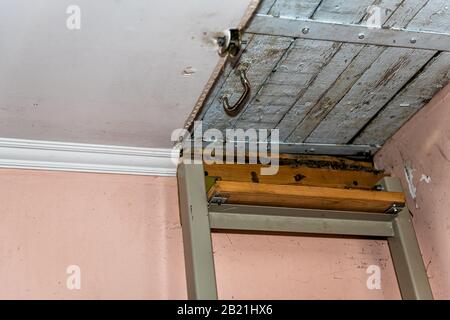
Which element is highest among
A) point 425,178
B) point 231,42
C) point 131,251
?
point 231,42

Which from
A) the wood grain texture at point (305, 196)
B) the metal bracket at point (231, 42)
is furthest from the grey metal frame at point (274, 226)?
the metal bracket at point (231, 42)

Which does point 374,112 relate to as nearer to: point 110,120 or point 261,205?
point 261,205

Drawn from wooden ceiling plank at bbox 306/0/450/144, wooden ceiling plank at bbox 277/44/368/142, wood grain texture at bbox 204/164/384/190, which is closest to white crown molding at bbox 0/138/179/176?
wood grain texture at bbox 204/164/384/190

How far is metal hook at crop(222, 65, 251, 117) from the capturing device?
1.23 metres

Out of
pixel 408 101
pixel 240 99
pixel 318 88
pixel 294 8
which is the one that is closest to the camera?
pixel 294 8

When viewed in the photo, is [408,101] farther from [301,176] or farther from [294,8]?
[294,8]

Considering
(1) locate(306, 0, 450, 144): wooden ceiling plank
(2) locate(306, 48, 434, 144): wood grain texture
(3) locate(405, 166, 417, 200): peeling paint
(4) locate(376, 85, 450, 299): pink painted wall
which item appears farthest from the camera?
(3) locate(405, 166, 417, 200): peeling paint

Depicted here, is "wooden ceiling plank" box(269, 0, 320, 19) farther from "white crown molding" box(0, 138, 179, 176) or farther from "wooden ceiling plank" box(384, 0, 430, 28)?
"white crown molding" box(0, 138, 179, 176)

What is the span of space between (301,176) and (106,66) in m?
0.61

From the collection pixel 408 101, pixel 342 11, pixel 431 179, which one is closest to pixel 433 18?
pixel 342 11

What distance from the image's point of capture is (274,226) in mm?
→ 1399

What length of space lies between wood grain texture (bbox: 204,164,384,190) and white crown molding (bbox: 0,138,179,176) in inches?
6.0

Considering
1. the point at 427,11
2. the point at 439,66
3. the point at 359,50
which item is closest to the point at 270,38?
the point at 359,50

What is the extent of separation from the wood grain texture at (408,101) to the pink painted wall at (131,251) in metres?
0.30
